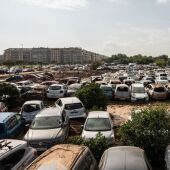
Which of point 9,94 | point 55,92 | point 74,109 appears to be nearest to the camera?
point 74,109

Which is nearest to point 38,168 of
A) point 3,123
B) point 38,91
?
point 3,123

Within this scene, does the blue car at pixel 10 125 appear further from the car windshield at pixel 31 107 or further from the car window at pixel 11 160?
the car window at pixel 11 160

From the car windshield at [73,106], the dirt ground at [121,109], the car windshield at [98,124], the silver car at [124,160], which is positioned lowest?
the dirt ground at [121,109]

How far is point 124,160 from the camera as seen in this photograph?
9.46m

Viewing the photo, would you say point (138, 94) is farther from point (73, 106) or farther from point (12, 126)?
point (12, 126)

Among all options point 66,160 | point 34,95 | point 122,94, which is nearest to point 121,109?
point 122,94

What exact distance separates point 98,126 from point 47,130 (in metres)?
2.23

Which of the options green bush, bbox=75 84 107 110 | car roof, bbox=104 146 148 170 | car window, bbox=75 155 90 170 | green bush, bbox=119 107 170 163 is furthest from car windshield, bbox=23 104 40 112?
car window, bbox=75 155 90 170

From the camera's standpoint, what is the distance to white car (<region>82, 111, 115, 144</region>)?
1503 cm

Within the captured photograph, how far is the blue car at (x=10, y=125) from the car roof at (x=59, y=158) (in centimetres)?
602

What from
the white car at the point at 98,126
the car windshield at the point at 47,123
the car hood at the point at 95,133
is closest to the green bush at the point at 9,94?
the car windshield at the point at 47,123

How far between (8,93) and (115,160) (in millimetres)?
18879

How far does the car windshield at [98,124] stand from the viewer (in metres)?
15.8

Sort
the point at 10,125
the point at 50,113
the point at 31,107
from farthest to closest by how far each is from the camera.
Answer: the point at 31,107 → the point at 50,113 → the point at 10,125
